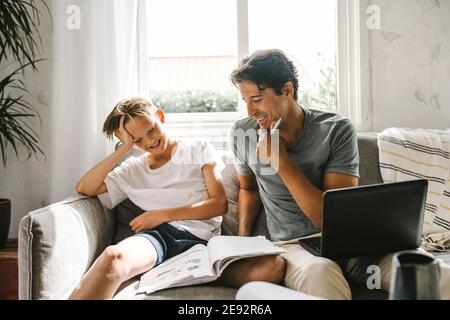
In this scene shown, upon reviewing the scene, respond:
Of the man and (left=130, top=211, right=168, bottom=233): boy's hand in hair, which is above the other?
the man

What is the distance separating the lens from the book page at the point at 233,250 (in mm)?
1345

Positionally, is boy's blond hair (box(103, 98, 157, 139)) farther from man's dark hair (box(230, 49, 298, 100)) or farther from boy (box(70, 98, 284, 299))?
man's dark hair (box(230, 49, 298, 100))

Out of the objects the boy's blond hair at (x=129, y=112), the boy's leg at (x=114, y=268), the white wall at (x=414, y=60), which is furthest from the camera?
the white wall at (x=414, y=60)

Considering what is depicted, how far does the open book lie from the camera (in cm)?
135

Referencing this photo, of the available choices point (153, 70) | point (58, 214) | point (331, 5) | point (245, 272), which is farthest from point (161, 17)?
point (245, 272)

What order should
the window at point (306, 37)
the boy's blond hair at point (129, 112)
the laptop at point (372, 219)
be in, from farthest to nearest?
the window at point (306, 37) → the boy's blond hair at point (129, 112) → the laptop at point (372, 219)

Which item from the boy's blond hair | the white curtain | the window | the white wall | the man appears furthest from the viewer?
the window

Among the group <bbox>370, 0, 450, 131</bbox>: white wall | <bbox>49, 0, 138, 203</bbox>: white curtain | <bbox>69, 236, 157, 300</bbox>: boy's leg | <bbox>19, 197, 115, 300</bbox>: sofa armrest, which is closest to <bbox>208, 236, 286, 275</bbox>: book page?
<bbox>69, 236, 157, 300</bbox>: boy's leg

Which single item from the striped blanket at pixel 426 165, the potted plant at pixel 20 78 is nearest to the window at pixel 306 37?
the striped blanket at pixel 426 165

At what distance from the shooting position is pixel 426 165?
1846 mm

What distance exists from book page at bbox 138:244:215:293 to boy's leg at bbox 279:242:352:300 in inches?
9.5

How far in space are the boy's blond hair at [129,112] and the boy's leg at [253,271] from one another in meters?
0.66

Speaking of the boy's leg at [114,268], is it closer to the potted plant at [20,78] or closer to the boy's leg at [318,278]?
the boy's leg at [318,278]

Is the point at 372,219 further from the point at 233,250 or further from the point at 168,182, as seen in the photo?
the point at 168,182
